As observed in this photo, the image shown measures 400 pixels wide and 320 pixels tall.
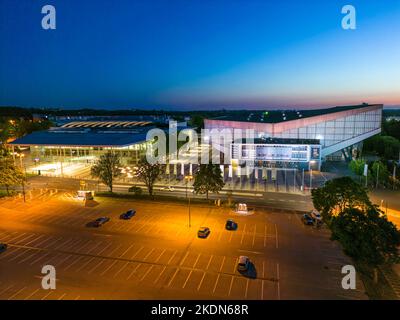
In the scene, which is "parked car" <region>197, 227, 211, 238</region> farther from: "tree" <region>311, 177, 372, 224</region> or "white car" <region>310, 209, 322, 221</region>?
"white car" <region>310, 209, 322, 221</region>

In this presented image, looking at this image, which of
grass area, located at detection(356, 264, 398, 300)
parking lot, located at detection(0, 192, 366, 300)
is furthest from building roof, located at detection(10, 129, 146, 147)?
grass area, located at detection(356, 264, 398, 300)

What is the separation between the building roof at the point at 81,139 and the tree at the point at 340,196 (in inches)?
1832

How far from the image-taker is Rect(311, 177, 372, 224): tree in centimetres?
2725

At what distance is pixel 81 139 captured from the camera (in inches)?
2746

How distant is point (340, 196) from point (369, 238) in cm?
868

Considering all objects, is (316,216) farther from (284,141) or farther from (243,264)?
(284,141)

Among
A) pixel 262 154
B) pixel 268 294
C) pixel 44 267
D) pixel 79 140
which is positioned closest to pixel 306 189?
pixel 262 154

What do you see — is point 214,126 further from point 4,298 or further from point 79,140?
point 4,298

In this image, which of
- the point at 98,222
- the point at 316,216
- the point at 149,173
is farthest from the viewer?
the point at 149,173

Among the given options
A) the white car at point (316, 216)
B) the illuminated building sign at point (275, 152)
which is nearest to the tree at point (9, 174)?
the illuminated building sign at point (275, 152)

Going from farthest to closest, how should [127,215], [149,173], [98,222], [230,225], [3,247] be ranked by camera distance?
1. [149,173]
2. [127,215]
3. [98,222]
4. [230,225]
5. [3,247]

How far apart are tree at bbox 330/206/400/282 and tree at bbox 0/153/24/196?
145 feet

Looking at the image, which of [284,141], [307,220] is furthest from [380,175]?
[307,220]

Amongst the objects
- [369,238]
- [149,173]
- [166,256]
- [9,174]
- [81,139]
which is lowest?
[166,256]
